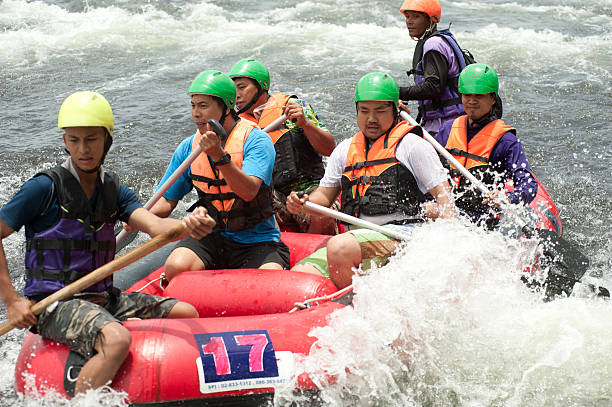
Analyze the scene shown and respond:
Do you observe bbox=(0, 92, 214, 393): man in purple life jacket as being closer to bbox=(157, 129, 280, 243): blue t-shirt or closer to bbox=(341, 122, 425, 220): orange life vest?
bbox=(157, 129, 280, 243): blue t-shirt

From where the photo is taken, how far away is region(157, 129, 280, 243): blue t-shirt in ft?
14.6

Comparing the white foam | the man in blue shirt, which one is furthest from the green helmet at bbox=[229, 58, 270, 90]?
the white foam

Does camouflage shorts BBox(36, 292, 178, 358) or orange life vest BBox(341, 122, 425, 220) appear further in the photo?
orange life vest BBox(341, 122, 425, 220)

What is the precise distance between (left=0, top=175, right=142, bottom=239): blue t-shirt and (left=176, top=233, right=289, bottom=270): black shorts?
116 centimetres

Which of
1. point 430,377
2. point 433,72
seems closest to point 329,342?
point 430,377

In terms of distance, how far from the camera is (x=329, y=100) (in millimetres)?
11297

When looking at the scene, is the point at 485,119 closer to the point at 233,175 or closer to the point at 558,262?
the point at 558,262

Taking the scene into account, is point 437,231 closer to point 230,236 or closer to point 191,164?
point 230,236

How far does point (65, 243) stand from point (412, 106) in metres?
8.44

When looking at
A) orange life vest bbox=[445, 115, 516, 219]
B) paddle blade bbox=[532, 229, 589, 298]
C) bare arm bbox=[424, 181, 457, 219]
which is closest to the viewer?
bare arm bbox=[424, 181, 457, 219]

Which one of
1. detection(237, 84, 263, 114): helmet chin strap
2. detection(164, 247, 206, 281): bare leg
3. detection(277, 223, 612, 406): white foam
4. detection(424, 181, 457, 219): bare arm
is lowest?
detection(277, 223, 612, 406): white foam

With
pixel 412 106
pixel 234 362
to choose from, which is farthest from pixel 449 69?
pixel 412 106

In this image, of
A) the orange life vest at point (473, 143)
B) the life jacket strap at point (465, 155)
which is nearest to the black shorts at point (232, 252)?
the orange life vest at point (473, 143)

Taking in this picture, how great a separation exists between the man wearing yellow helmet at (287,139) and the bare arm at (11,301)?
8.27ft
